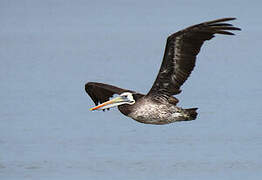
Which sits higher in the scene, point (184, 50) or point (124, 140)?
point (184, 50)

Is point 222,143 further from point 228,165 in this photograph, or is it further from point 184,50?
point 184,50

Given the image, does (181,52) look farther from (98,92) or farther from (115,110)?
(115,110)

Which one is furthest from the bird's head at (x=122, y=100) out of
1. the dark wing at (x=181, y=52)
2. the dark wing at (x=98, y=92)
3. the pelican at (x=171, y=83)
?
the dark wing at (x=98, y=92)

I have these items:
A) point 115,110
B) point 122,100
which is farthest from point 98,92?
point 115,110

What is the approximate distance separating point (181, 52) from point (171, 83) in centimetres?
60

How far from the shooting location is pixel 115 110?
1547 cm

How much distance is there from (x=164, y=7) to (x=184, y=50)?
75.5 feet

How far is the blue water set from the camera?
10.7 m

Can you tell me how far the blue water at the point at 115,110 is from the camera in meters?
10.7

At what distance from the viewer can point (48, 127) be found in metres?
12.9

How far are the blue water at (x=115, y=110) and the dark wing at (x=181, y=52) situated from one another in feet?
4.87

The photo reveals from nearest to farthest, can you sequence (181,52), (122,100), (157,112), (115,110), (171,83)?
1. (181,52)
2. (171,83)
3. (157,112)
4. (122,100)
5. (115,110)

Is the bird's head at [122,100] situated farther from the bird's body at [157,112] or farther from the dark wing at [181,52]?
the dark wing at [181,52]

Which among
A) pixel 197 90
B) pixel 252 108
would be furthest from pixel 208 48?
pixel 252 108
